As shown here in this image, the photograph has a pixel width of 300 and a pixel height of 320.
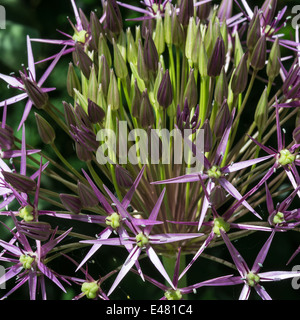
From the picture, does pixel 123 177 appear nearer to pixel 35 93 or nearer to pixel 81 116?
pixel 81 116

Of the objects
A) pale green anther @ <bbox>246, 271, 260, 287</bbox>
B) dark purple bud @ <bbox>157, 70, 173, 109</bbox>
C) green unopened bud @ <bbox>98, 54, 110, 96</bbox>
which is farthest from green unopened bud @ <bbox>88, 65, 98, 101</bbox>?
pale green anther @ <bbox>246, 271, 260, 287</bbox>

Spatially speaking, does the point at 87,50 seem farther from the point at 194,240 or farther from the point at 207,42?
the point at 194,240

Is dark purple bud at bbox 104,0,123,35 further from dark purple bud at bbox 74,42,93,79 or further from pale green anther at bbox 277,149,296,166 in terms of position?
pale green anther at bbox 277,149,296,166

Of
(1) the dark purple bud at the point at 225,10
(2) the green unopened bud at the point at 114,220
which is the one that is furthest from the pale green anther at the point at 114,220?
(1) the dark purple bud at the point at 225,10

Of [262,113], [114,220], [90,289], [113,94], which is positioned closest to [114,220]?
[114,220]
